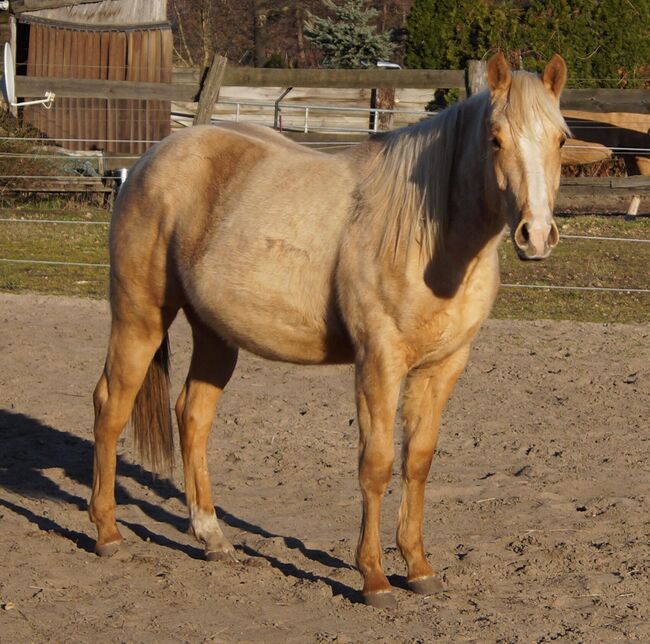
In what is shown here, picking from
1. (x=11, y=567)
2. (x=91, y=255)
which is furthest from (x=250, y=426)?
(x=91, y=255)

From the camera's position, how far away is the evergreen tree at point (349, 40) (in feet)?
87.3

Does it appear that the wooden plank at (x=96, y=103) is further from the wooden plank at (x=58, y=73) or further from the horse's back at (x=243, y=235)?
the horse's back at (x=243, y=235)

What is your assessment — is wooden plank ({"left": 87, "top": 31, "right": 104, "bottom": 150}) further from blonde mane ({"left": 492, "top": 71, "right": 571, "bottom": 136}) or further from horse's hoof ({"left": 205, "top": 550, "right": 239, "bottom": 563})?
blonde mane ({"left": 492, "top": 71, "right": 571, "bottom": 136})

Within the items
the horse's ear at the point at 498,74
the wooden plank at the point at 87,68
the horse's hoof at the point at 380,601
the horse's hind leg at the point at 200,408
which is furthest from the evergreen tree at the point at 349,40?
the horse's hoof at the point at 380,601

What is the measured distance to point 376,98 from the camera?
798 inches

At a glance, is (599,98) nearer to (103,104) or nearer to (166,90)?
(166,90)

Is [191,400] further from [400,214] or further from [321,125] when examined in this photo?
[321,125]

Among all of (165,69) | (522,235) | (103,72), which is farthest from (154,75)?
(522,235)

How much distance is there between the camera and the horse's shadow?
4.68 metres

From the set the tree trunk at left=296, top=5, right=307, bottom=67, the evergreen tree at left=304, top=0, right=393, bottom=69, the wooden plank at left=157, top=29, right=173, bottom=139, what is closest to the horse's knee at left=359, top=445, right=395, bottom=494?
the wooden plank at left=157, top=29, right=173, bottom=139

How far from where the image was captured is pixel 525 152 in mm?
3609

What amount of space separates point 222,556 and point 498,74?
226 cm

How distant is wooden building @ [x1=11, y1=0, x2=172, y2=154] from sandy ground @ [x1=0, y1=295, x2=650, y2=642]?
11.0 meters

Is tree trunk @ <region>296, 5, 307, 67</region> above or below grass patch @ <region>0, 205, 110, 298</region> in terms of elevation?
above
